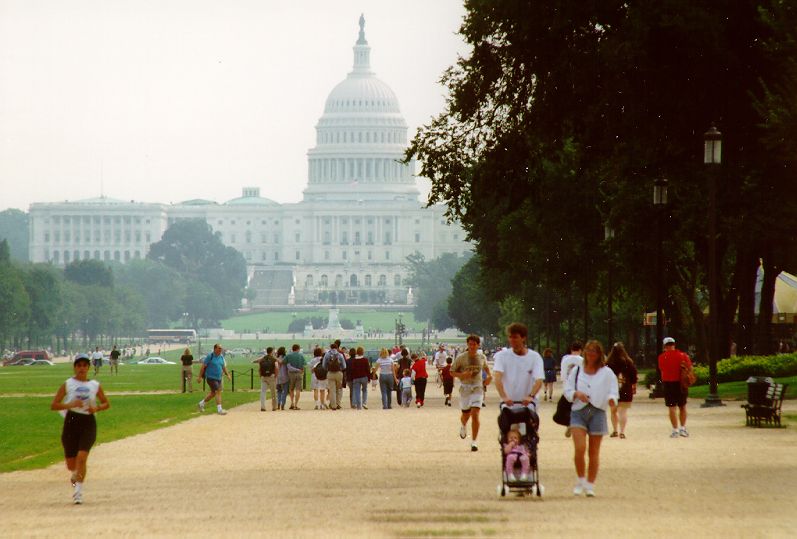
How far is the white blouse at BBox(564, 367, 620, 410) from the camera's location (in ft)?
64.3

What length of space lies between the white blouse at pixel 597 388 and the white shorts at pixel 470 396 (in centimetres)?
767

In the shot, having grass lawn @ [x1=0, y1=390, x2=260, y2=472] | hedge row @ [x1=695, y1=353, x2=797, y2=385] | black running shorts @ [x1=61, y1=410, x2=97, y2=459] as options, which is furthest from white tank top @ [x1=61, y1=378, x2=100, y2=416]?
hedge row @ [x1=695, y1=353, x2=797, y2=385]

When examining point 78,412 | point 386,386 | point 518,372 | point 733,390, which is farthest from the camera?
point 386,386

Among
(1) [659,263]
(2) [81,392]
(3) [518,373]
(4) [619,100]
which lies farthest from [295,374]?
(3) [518,373]

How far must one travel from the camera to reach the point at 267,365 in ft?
149

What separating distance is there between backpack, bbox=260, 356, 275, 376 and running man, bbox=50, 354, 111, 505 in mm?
25110

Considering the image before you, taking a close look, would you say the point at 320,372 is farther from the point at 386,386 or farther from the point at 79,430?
the point at 79,430

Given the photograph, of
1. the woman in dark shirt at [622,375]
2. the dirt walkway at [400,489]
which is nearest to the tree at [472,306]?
the woman in dark shirt at [622,375]

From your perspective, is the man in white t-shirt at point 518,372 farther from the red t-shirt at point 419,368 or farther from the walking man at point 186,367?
the walking man at point 186,367

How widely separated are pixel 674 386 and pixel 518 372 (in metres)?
10.0

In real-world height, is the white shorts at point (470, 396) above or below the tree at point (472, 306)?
below

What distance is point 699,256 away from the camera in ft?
173

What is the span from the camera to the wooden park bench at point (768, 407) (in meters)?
30.8

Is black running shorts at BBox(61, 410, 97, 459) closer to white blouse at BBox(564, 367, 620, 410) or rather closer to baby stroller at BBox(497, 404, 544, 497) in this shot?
baby stroller at BBox(497, 404, 544, 497)
